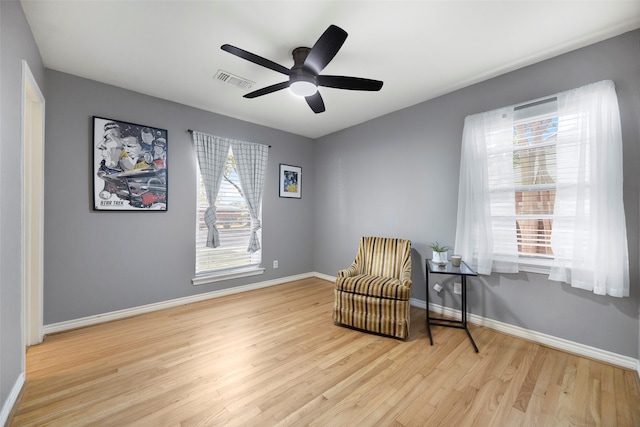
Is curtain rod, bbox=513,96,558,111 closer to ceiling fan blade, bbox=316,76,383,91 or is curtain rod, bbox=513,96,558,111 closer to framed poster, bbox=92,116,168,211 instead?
ceiling fan blade, bbox=316,76,383,91

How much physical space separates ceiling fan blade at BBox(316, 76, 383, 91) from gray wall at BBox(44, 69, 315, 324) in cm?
153

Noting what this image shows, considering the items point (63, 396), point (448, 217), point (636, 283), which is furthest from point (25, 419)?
point (636, 283)

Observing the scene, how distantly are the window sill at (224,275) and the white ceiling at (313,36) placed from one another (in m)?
2.37

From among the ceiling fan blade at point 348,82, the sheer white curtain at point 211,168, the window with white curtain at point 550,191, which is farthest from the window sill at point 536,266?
the sheer white curtain at point 211,168

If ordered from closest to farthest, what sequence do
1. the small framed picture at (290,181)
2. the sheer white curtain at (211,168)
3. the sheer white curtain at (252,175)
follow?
the sheer white curtain at (211,168) → the sheer white curtain at (252,175) → the small framed picture at (290,181)

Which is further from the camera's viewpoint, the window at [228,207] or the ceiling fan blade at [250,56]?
the window at [228,207]

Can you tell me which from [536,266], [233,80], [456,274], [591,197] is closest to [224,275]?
[233,80]

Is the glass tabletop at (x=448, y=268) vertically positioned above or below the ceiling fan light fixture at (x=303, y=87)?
below

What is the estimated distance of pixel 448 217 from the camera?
2982 millimetres

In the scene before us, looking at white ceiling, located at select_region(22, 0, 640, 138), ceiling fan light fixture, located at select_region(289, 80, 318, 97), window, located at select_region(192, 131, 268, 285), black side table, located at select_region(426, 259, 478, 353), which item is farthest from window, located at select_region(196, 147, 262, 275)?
black side table, located at select_region(426, 259, 478, 353)

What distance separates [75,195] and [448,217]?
4.06 m

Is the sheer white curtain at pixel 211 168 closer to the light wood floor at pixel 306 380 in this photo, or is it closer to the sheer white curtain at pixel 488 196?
the light wood floor at pixel 306 380

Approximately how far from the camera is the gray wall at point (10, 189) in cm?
143

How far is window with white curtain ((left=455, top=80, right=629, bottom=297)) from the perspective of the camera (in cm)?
195
